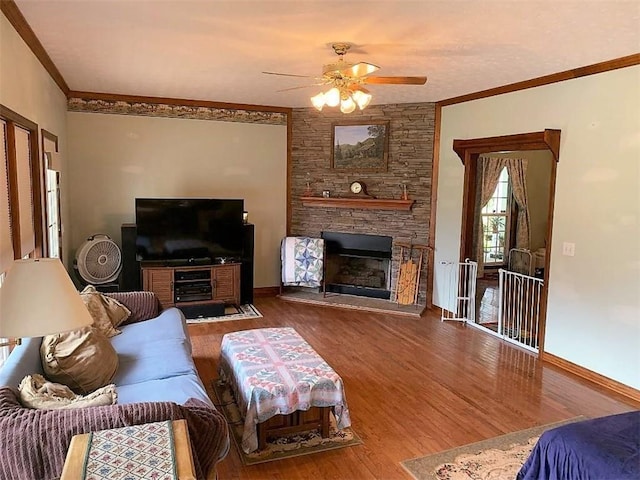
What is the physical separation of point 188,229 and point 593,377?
456cm

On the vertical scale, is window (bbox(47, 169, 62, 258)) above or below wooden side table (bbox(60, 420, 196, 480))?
above

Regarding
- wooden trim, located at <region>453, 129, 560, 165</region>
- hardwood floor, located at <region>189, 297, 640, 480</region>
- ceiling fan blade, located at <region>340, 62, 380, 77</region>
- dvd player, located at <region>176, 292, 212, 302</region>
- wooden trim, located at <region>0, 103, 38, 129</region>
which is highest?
ceiling fan blade, located at <region>340, 62, 380, 77</region>

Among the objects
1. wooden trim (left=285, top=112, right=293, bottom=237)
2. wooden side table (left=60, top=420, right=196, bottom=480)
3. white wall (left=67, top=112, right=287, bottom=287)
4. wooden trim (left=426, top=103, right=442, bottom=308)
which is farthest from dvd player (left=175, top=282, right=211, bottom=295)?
wooden side table (left=60, top=420, right=196, bottom=480)

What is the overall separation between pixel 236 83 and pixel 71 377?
135 inches

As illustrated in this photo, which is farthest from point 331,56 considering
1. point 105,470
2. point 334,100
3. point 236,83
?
point 105,470

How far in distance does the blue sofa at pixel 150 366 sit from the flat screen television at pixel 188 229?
74.1 inches

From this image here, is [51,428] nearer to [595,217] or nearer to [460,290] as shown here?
[595,217]

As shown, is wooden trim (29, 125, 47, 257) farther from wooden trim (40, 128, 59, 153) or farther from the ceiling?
the ceiling

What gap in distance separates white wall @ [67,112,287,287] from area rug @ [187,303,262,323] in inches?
28.5

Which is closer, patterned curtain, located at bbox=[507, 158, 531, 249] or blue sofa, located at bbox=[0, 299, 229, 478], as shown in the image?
blue sofa, located at bbox=[0, 299, 229, 478]

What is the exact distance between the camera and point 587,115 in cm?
424

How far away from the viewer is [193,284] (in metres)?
5.96

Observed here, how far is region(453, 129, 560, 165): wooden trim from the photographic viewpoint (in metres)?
4.50

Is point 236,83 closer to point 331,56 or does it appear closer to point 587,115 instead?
point 331,56
